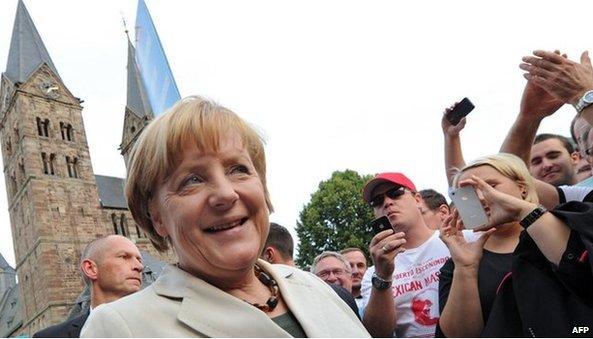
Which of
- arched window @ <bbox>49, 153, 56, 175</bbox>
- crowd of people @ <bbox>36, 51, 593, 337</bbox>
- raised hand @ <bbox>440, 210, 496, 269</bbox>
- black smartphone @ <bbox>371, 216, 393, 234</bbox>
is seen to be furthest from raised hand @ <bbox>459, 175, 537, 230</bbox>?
arched window @ <bbox>49, 153, 56, 175</bbox>

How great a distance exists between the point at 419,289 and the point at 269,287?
1.96 m

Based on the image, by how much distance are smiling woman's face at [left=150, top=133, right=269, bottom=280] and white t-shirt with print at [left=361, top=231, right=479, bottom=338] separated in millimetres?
2114

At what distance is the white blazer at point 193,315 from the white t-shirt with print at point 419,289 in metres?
1.75

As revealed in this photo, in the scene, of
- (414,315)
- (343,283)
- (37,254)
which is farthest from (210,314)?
(37,254)

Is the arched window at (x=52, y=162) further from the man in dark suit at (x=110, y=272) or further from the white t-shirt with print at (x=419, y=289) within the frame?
the white t-shirt with print at (x=419, y=289)

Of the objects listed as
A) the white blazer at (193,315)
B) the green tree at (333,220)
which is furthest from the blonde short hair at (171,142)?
the green tree at (333,220)

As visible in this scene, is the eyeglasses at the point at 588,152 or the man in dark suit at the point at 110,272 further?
the man in dark suit at the point at 110,272

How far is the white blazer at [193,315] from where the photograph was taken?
1587mm

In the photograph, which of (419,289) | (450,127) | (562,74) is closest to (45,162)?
(450,127)

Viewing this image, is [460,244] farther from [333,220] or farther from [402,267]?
[333,220]

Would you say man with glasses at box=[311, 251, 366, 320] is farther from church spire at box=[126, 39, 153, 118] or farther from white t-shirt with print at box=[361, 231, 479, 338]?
church spire at box=[126, 39, 153, 118]

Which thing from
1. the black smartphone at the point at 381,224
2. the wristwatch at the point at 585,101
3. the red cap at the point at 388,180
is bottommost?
the black smartphone at the point at 381,224

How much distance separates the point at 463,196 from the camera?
282 cm

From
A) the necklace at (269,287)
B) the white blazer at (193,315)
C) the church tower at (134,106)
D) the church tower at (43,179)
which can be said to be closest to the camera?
the white blazer at (193,315)
